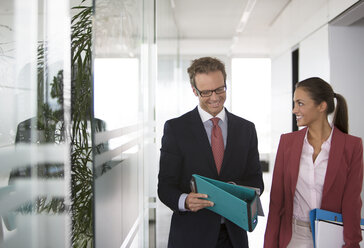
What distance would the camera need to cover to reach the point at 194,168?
6.25 feet

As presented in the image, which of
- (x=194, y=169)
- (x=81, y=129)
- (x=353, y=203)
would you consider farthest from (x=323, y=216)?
(x=81, y=129)

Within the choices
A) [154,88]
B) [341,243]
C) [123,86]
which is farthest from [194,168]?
[154,88]

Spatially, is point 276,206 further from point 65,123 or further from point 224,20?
point 224,20

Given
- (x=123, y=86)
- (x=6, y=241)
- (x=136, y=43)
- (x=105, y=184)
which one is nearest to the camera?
(x=6, y=241)

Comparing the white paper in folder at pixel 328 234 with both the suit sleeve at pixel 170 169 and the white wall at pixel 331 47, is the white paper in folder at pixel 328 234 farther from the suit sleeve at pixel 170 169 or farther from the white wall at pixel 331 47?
the white wall at pixel 331 47

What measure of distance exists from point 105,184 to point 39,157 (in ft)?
1.90

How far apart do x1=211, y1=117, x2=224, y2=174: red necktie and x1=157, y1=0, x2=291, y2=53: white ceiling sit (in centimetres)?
234

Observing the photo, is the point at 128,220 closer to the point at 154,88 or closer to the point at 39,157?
the point at 39,157

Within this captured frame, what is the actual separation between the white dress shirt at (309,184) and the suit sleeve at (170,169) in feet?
2.44

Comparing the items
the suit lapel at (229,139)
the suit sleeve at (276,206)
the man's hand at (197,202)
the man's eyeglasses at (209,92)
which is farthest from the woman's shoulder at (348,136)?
the man's hand at (197,202)

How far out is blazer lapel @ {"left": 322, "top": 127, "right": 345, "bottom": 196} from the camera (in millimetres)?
2000

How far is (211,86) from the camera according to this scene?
1.94 m

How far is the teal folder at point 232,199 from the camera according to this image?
1519 millimetres

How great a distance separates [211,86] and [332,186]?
2.98 ft
